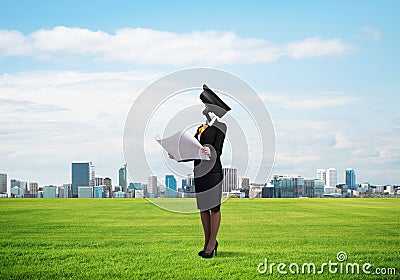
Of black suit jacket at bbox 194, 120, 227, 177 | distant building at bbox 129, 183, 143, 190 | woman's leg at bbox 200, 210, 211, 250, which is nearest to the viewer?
distant building at bbox 129, 183, 143, 190

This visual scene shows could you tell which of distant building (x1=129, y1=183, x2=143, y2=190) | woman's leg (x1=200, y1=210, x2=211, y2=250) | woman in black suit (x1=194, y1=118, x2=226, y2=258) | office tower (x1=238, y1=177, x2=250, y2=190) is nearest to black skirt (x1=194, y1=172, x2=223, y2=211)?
woman in black suit (x1=194, y1=118, x2=226, y2=258)

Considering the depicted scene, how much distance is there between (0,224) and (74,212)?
206cm

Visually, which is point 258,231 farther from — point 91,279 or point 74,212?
point 74,212

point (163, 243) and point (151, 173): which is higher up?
point (151, 173)

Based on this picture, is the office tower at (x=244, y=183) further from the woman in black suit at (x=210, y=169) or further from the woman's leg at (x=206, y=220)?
the woman's leg at (x=206, y=220)

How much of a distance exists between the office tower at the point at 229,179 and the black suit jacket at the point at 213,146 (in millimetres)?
96

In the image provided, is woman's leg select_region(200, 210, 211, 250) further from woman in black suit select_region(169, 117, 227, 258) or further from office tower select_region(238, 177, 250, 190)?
office tower select_region(238, 177, 250, 190)

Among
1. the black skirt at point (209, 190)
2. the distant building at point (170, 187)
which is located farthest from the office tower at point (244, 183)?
the distant building at point (170, 187)

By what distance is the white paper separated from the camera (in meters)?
5.60

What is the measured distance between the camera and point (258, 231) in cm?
860

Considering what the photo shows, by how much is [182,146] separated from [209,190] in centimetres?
57

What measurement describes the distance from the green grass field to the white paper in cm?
124

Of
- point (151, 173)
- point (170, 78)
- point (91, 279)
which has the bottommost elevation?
point (91, 279)

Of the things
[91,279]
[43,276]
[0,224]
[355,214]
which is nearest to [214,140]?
[91,279]
